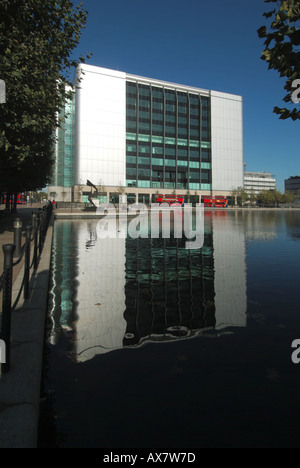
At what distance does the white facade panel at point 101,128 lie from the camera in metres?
80.5

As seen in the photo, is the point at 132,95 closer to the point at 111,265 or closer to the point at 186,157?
the point at 186,157

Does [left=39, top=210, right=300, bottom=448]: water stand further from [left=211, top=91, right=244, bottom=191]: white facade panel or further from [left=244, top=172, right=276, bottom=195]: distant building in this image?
[left=244, top=172, right=276, bottom=195]: distant building

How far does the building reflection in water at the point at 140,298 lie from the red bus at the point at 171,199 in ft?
260

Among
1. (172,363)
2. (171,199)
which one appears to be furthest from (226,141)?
(172,363)

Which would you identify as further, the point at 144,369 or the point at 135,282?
the point at 135,282

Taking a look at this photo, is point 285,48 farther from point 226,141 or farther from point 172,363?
point 226,141

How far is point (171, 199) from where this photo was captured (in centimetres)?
9106

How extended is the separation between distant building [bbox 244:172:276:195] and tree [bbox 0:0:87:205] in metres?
175

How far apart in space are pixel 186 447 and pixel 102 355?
155 cm

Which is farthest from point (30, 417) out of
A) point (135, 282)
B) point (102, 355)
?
point (135, 282)

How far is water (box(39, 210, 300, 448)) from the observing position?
2223mm

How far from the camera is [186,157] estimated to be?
9475 centimetres

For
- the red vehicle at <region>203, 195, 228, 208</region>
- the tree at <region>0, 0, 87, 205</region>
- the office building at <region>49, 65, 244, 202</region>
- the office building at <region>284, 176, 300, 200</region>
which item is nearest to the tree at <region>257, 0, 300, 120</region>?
the tree at <region>0, 0, 87, 205</region>

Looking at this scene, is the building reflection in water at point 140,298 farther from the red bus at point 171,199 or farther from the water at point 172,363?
the red bus at point 171,199
